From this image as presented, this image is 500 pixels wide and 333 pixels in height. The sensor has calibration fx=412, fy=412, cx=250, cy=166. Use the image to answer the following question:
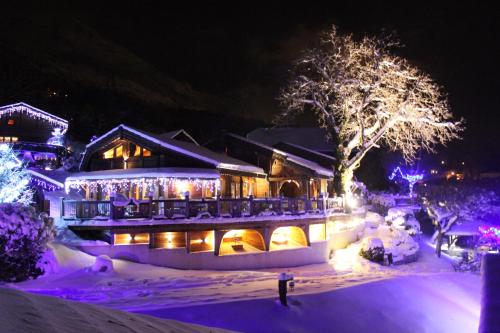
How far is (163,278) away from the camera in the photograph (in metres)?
16.0

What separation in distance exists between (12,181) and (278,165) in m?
18.9

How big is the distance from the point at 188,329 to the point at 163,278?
9595 millimetres

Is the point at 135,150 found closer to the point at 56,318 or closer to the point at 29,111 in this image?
the point at 29,111

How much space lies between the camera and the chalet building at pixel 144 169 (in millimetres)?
24453

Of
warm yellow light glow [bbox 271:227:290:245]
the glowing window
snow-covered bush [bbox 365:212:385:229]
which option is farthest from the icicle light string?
snow-covered bush [bbox 365:212:385:229]

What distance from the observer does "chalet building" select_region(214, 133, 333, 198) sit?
31656mm

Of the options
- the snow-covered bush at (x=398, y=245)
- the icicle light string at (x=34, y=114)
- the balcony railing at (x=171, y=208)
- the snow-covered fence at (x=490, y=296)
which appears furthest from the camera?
the icicle light string at (x=34, y=114)

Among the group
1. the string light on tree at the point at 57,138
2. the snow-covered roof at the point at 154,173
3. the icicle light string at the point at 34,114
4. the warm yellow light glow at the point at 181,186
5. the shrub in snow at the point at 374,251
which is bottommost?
the shrub in snow at the point at 374,251

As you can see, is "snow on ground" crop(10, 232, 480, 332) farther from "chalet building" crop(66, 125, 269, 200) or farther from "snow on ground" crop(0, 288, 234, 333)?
"chalet building" crop(66, 125, 269, 200)

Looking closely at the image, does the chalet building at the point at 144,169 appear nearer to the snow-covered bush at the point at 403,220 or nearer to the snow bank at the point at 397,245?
the snow bank at the point at 397,245

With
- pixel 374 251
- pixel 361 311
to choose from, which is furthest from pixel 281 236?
pixel 361 311

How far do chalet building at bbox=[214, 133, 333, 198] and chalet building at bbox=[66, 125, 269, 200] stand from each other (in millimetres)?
4745

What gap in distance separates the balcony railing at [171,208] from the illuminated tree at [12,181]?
7.72 ft

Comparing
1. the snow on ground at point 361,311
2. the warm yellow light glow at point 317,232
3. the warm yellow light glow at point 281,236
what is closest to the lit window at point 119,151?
the warm yellow light glow at point 281,236
